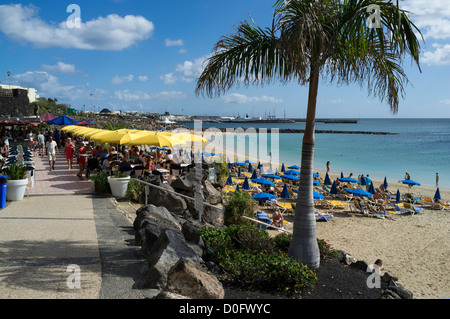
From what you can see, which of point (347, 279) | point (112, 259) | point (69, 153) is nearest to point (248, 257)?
point (347, 279)

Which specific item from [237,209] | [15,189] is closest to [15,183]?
[15,189]

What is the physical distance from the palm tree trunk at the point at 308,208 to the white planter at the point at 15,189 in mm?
7256

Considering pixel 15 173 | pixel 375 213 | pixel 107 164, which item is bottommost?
pixel 375 213

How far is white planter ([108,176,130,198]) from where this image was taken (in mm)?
9391

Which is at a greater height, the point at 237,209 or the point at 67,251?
the point at 67,251

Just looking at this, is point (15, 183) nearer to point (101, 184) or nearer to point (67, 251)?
point (101, 184)

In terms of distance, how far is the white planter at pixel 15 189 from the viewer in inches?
330

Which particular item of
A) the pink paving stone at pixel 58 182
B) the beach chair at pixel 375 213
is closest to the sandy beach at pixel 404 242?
the beach chair at pixel 375 213

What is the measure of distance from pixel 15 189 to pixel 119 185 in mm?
2610

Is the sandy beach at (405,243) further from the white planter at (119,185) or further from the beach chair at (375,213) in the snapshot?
the white planter at (119,185)

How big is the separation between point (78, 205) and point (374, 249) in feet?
29.9

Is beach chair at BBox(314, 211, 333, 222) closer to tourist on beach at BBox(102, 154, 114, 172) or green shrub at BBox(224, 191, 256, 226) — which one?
green shrub at BBox(224, 191, 256, 226)

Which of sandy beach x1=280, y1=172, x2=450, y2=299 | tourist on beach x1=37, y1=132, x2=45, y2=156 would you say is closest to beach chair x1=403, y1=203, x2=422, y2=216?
sandy beach x1=280, y1=172, x2=450, y2=299

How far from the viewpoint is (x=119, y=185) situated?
9.43 m
